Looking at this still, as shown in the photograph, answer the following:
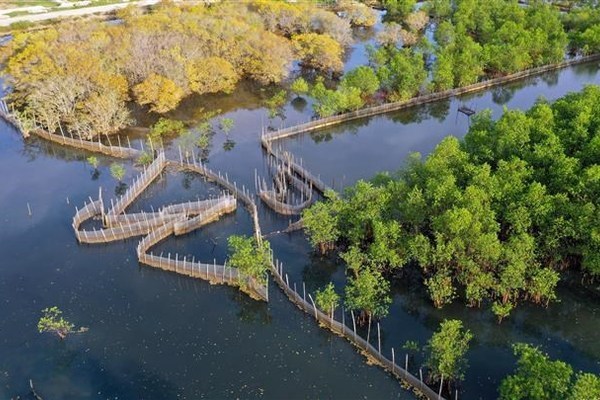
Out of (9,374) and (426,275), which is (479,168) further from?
(9,374)

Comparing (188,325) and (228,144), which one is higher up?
(228,144)

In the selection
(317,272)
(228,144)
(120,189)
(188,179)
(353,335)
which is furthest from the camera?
(228,144)

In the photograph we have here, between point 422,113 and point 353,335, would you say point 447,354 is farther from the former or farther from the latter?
point 422,113

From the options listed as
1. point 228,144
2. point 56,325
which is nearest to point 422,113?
point 228,144

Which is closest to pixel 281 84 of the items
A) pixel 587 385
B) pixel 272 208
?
pixel 272 208

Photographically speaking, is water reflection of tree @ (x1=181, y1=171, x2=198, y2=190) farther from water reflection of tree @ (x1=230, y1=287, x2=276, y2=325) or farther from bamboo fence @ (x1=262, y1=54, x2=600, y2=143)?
water reflection of tree @ (x1=230, y1=287, x2=276, y2=325)

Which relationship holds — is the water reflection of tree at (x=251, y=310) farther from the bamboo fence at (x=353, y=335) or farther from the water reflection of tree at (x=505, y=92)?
the water reflection of tree at (x=505, y=92)
